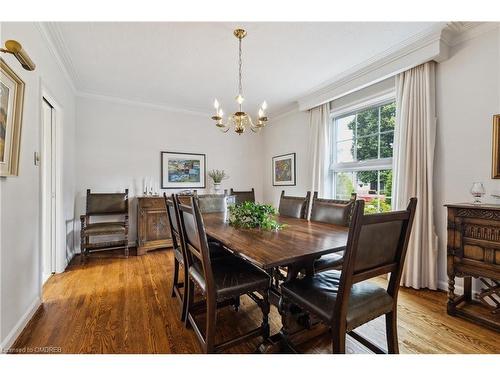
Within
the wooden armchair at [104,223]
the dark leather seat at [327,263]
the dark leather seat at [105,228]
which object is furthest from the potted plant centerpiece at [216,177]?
the dark leather seat at [327,263]

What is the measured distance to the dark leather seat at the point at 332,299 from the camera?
114cm

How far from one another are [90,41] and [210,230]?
2.25 m

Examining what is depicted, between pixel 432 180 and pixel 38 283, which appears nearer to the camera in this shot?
pixel 38 283

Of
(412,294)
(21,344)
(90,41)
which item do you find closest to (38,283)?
(21,344)

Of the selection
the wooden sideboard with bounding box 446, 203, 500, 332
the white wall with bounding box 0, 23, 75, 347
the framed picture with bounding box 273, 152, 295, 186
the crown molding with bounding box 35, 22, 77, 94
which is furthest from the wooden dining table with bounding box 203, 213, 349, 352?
the framed picture with bounding box 273, 152, 295, 186

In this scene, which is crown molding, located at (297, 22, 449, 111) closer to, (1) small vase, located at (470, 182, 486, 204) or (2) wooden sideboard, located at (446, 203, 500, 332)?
(1) small vase, located at (470, 182, 486, 204)

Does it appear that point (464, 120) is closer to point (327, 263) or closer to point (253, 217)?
point (327, 263)

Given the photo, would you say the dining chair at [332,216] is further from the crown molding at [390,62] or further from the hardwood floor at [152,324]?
the crown molding at [390,62]

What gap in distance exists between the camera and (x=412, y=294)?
2.29 metres

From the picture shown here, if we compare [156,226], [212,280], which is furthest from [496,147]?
[156,226]

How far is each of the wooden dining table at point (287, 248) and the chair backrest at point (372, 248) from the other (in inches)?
8.1

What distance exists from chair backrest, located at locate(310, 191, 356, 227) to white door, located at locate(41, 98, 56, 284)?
304 cm

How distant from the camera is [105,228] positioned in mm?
3248

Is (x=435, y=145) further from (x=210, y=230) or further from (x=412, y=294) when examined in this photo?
(x=210, y=230)
